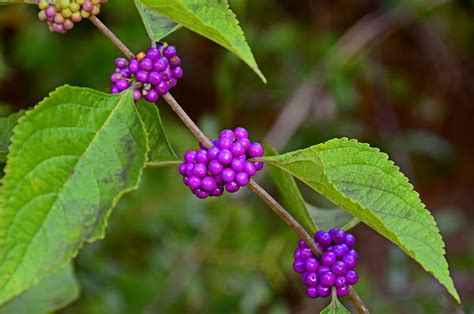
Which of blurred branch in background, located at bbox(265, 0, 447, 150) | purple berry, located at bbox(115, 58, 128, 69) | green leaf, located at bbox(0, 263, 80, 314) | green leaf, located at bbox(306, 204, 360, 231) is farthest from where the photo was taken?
blurred branch in background, located at bbox(265, 0, 447, 150)

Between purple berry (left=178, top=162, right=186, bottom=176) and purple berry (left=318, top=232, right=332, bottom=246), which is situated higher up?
purple berry (left=178, top=162, right=186, bottom=176)

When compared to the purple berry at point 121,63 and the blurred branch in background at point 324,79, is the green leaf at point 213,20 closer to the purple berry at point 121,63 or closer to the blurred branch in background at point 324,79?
the purple berry at point 121,63

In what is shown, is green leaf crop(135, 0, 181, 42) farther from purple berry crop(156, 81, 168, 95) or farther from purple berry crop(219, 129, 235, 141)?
→ purple berry crop(219, 129, 235, 141)

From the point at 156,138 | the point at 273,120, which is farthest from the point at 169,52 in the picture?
the point at 273,120

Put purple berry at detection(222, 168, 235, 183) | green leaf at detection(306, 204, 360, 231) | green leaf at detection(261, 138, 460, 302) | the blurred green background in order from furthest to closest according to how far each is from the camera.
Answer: the blurred green background, green leaf at detection(306, 204, 360, 231), purple berry at detection(222, 168, 235, 183), green leaf at detection(261, 138, 460, 302)

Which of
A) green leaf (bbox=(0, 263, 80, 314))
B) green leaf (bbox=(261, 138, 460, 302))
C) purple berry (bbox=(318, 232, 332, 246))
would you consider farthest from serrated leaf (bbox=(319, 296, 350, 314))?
green leaf (bbox=(0, 263, 80, 314))

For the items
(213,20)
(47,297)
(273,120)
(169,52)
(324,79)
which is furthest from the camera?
(273,120)

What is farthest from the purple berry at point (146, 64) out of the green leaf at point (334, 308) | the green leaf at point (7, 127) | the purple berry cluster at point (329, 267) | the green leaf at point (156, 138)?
the green leaf at point (334, 308)

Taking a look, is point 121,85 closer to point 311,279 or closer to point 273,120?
point 311,279

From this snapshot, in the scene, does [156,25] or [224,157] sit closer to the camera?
[224,157]
